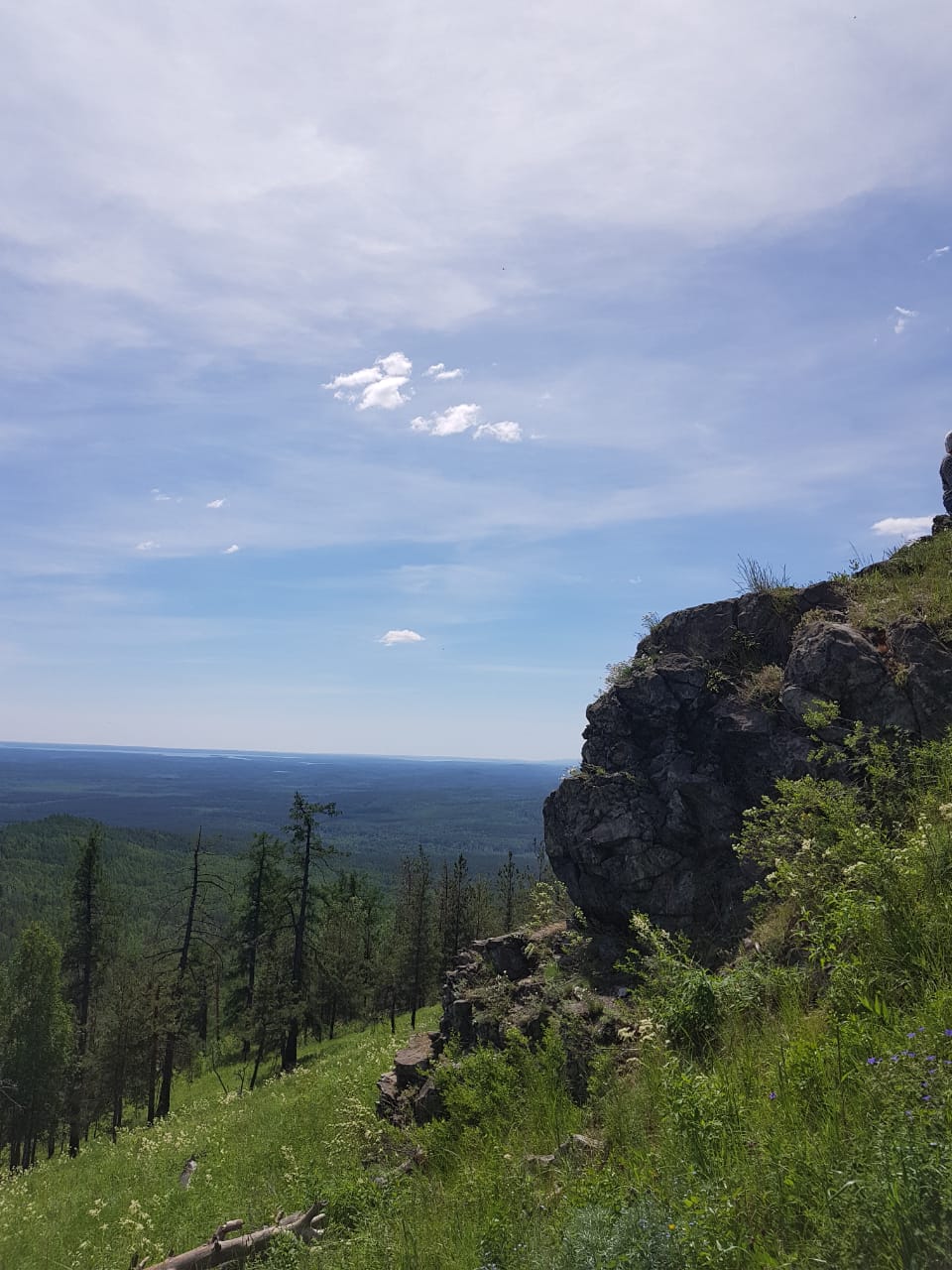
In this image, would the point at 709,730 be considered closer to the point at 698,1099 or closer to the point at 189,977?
the point at 698,1099

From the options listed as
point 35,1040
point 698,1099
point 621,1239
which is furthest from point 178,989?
point 621,1239

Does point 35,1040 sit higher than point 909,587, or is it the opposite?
point 909,587

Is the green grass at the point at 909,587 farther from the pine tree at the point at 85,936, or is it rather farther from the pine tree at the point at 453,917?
the pine tree at the point at 453,917

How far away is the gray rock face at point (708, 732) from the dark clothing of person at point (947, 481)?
4.61 m

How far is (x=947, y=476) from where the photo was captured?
15203 millimetres

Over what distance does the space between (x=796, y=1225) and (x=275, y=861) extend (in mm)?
38792

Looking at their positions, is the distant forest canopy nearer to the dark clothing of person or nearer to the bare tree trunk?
the bare tree trunk

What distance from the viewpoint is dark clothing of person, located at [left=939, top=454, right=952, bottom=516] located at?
14.5 meters

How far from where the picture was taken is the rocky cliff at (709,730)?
10.3 meters

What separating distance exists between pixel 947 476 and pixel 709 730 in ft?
29.2

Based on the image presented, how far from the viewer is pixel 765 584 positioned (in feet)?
42.6

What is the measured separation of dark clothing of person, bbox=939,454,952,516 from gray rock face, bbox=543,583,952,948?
4615mm

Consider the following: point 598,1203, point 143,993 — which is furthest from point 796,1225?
point 143,993

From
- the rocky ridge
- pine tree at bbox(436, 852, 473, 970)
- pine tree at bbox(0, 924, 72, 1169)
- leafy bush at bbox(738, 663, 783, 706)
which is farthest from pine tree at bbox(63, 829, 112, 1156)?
leafy bush at bbox(738, 663, 783, 706)
